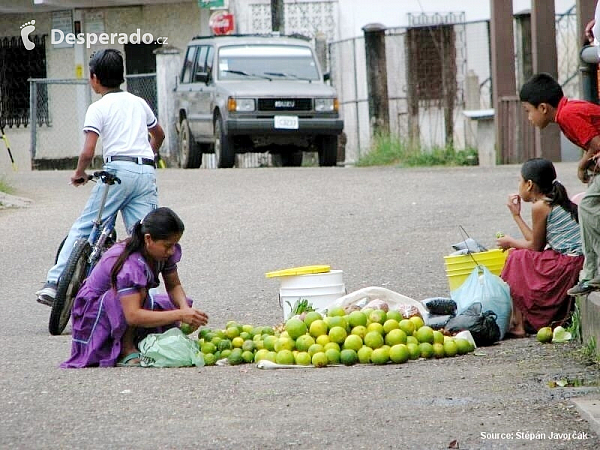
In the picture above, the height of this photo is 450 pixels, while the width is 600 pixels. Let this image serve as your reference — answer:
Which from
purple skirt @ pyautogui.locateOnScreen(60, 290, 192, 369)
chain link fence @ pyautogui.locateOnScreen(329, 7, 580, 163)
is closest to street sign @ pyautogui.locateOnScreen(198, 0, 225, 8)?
chain link fence @ pyautogui.locateOnScreen(329, 7, 580, 163)

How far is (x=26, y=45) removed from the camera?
3106 cm

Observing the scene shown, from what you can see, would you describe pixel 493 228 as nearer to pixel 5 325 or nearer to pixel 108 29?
pixel 5 325

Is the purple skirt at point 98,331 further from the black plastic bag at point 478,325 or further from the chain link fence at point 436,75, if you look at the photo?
the chain link fence at point 436,75

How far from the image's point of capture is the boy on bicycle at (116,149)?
866 cm

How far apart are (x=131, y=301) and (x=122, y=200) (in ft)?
5.46

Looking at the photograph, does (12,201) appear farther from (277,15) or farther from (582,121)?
(277,15)

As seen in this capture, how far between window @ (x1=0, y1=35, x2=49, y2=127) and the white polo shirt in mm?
22704

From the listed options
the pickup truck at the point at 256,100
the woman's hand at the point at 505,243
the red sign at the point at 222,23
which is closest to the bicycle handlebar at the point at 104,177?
the woman's hand at the point at 505,243

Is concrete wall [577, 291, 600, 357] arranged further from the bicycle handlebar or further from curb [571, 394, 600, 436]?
the bicycle handlebar

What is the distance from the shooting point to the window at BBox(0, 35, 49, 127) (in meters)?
31.0

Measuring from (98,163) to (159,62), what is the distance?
140 inches

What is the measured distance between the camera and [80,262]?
8578 mm

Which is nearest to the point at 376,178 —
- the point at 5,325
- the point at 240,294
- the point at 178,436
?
the point at 240,294

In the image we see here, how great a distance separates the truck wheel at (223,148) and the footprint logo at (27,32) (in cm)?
1025
